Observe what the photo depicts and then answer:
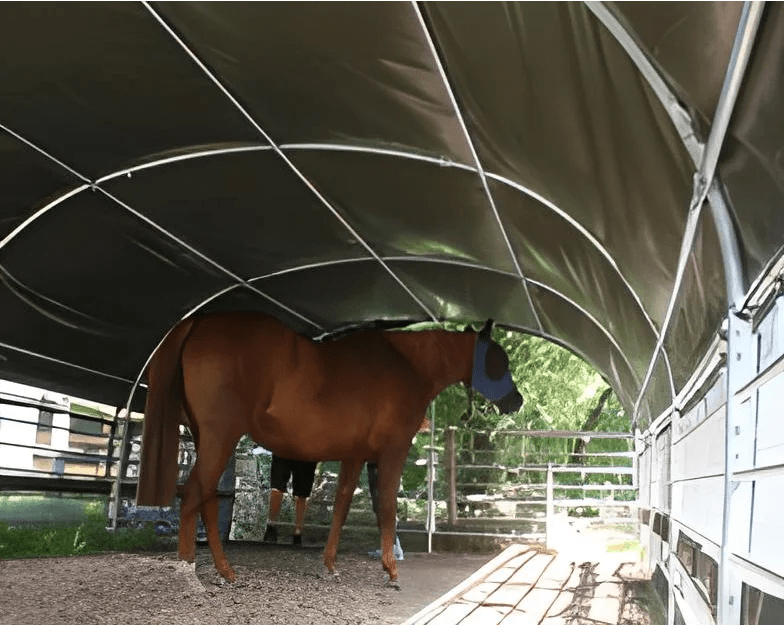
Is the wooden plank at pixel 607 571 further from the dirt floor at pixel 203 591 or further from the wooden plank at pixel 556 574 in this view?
the dirt floor at pixel 203 591

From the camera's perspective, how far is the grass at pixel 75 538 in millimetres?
5973

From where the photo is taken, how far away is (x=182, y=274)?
6062mm

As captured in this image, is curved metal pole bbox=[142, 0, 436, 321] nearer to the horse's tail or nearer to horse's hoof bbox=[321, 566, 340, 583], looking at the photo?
the horse's tail

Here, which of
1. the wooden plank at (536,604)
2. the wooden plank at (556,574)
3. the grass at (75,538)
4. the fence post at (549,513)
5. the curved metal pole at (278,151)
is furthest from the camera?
the fence post at (549,513)

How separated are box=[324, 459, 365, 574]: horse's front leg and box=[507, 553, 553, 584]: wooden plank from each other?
116 cm

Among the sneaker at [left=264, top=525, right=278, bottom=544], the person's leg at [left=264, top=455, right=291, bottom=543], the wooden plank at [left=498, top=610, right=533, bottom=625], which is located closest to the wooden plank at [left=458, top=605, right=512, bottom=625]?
the wooden plank at [left=498, top=610, right=533, bottom=625]

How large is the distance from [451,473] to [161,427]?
13.3ft

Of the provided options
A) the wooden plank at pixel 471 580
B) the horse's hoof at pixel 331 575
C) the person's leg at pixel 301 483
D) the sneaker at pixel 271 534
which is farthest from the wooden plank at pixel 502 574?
the sneaker at pixel 271 534

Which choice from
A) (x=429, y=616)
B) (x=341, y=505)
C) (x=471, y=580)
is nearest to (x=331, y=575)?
(x=341, y=505)

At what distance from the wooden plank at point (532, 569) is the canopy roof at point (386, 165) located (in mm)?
1393

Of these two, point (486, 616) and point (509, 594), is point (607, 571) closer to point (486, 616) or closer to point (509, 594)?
point (509, 594)

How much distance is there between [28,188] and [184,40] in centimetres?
201

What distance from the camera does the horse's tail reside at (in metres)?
4.59

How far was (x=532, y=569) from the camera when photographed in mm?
5871
